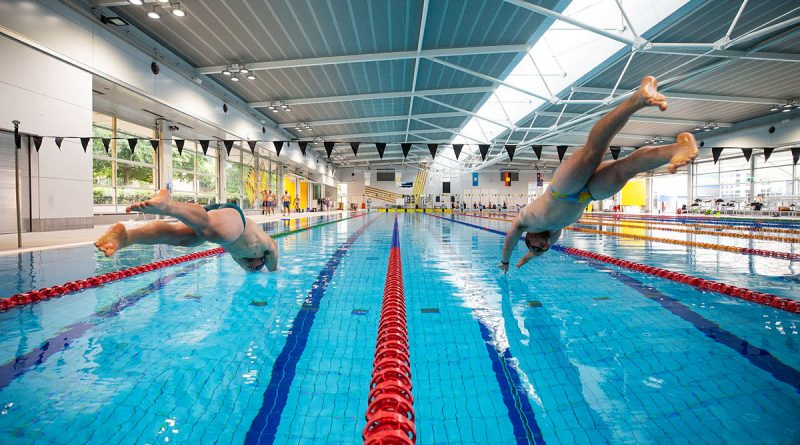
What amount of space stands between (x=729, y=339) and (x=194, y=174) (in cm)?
1729

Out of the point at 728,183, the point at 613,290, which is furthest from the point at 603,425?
the point at 728,183

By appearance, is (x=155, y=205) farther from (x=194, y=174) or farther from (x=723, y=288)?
(x=194, y=174)

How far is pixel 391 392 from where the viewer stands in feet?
5.18

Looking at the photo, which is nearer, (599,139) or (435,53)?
(599,139)

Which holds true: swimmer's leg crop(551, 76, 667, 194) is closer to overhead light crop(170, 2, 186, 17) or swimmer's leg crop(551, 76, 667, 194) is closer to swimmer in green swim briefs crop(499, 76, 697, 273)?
swimmer in green swim briefs crop(499, 76, 697, 273)

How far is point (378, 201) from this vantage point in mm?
38750

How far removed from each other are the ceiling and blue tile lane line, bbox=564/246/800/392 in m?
5.50

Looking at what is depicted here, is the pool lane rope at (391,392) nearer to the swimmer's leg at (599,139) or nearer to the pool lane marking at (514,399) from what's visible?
the pool lane marking at (514,399)

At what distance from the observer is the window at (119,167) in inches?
475

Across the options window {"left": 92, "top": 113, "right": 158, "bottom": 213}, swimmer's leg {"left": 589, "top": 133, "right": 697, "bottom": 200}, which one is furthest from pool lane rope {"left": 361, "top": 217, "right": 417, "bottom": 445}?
window {"left": 92, "top": 113, "right": 158, "bottom": 213}

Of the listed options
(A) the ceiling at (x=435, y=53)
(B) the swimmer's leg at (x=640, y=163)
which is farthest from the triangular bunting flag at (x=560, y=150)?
(B) the swimmer's leg at (x=640, y=163)

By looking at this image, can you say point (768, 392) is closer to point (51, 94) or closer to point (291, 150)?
point (51, 94)

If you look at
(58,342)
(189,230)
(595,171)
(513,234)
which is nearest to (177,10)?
(189,230)

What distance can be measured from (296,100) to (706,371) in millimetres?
14123
